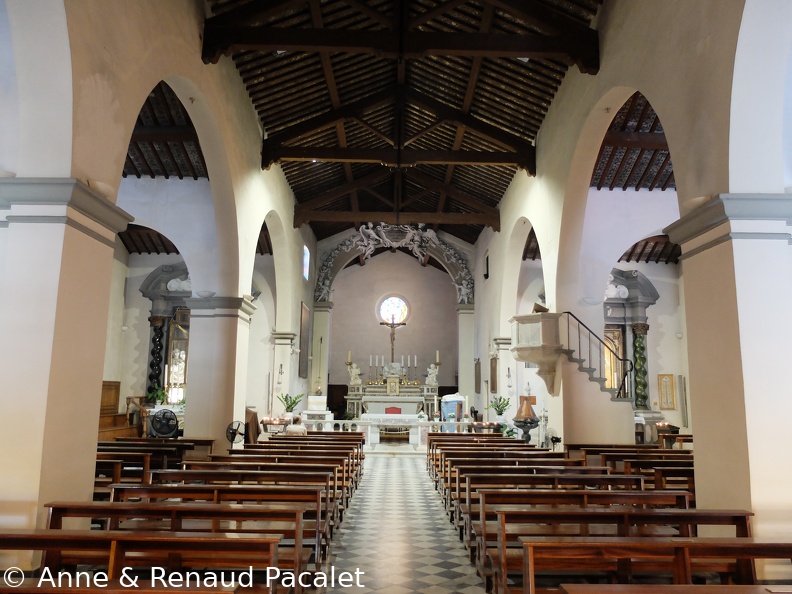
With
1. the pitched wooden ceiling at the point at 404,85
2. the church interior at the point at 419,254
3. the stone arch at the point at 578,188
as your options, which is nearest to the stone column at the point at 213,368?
the church interior at the point at 419,254

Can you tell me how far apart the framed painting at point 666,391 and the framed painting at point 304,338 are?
956cm

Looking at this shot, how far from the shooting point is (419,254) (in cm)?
1908

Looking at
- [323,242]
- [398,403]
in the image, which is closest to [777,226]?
[398,403]

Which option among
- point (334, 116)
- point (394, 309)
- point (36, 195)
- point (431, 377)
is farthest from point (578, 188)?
point (394, 309)

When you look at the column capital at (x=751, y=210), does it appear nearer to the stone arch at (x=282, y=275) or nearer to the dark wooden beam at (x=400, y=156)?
the dark wooden beam at (x=400, y=156)

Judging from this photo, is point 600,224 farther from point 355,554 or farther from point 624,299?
point 355,554

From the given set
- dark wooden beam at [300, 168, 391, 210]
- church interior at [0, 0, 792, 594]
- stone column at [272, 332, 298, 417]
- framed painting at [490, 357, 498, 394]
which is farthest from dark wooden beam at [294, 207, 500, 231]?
framed painting at [490, 357, 498, 394]

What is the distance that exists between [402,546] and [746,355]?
344 cm

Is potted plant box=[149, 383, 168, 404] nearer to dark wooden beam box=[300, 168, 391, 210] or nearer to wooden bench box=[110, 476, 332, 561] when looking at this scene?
dark wooden beam box=[300, 168, 391, 210]

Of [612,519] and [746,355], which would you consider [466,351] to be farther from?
[612,519]

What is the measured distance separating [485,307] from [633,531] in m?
13.0

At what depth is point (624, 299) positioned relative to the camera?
16.6 m

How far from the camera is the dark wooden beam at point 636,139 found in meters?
10.2

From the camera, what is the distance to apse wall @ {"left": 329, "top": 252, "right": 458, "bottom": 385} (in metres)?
24.4
